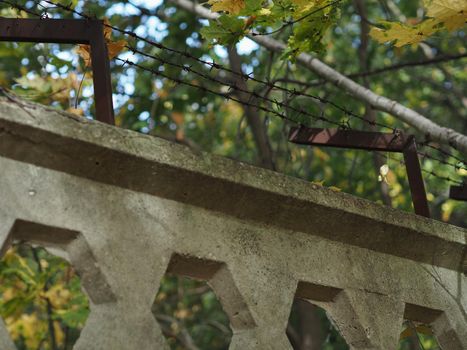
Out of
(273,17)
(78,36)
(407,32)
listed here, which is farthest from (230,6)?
(78,36)

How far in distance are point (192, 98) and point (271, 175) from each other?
3709 mm

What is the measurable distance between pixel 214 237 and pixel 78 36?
24.2 inches

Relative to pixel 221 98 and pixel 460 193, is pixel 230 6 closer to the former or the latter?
pixel 460 193

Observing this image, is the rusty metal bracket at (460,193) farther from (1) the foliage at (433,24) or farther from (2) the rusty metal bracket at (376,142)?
(1) the foliage at (433,24)

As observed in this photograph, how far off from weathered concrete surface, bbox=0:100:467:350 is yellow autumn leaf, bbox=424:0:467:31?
598 millimetres

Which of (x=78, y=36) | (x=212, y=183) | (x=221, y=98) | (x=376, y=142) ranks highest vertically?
(x=221, y=98)

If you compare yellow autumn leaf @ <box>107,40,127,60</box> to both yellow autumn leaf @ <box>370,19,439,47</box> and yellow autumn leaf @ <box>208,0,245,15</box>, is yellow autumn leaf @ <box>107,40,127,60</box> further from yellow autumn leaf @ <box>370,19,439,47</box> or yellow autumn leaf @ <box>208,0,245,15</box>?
yellow autumn leaf @ <box>370,19,439,47</box>

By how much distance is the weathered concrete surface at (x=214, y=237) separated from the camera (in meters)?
1.54

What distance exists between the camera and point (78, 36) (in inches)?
69.6

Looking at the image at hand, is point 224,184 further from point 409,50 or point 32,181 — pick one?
point 409,50

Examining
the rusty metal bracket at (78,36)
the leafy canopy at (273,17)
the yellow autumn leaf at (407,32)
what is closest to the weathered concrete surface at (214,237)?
the rusty metal bracket at (78,36)

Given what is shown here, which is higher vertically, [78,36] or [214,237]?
[78,36]

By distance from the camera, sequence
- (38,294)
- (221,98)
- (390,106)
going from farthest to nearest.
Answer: (221,98) < (38,294) < (390,106)

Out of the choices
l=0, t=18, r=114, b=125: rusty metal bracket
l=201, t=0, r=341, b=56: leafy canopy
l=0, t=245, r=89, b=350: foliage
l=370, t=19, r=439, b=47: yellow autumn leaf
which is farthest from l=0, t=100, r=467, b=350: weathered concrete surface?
l=0, t=245, r=89, b=350: foliage
